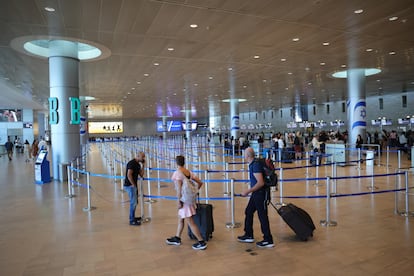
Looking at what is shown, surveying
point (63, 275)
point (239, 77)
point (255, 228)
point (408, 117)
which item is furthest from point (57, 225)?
point (408, 117)

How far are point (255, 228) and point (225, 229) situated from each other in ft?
2.06

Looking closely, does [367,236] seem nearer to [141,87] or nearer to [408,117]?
[141,87]

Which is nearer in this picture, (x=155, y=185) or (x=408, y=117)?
(x=155, y=185)

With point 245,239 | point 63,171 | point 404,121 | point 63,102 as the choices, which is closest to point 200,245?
point 245,239

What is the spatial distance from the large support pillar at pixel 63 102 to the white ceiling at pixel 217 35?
1.68 meters

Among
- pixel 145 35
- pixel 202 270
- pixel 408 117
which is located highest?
pixel 145 35

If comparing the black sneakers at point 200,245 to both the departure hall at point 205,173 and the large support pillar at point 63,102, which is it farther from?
the large support pillar at point 63,102

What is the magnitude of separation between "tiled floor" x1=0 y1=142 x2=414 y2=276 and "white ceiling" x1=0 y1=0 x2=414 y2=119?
5477 millimetres

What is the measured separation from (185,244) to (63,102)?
10.1 m

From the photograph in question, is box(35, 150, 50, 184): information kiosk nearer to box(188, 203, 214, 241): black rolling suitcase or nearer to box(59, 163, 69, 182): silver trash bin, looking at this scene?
box(59, 163, 69, 182): silver trash bin

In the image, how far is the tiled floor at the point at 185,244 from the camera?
452 cm

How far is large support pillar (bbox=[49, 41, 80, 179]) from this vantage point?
1281 cm

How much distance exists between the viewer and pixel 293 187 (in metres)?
10.2

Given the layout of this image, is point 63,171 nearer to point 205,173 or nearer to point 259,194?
point 205,173
